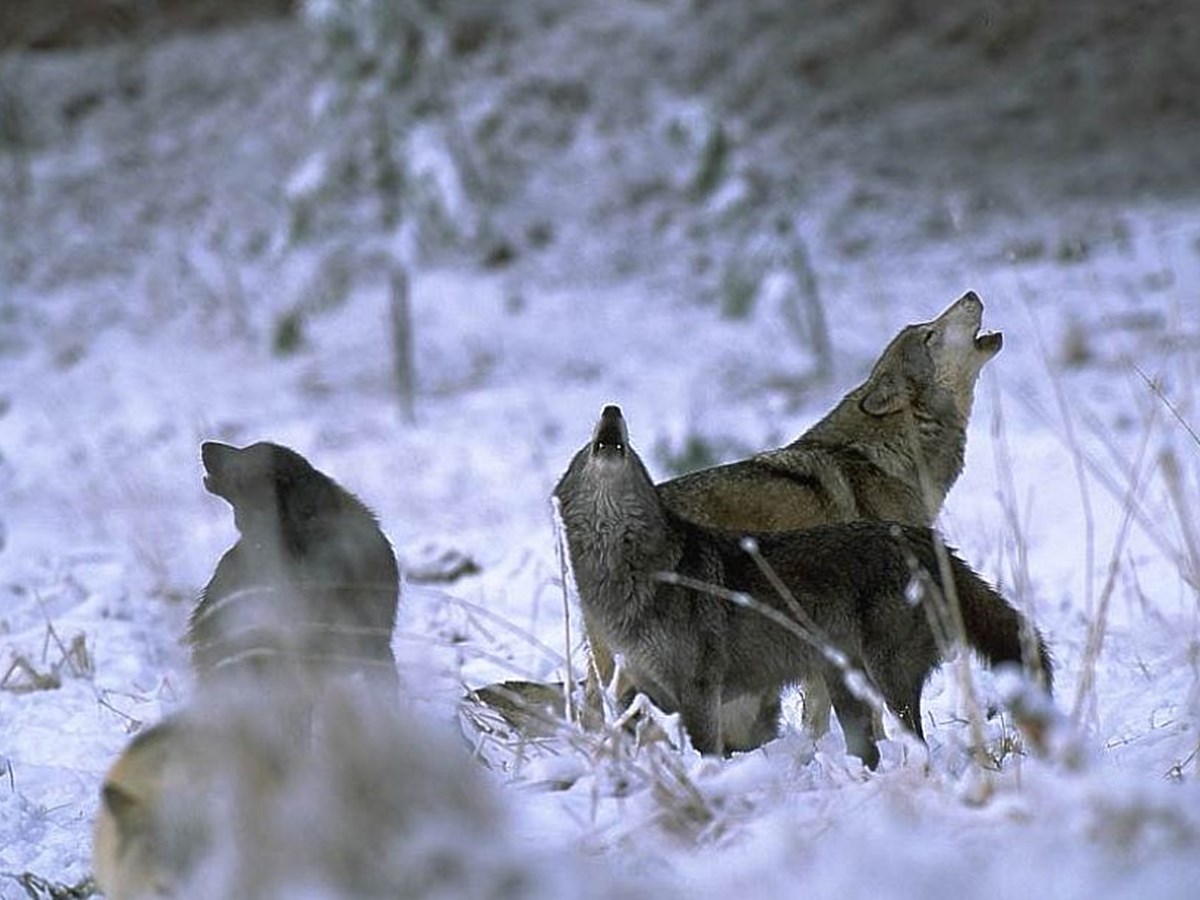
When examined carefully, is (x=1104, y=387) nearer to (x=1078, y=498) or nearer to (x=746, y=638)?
(x=1078, y=498)

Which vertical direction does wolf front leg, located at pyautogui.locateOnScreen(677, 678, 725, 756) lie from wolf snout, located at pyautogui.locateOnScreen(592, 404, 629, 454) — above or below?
below

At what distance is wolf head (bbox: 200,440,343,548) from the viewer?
5.13m

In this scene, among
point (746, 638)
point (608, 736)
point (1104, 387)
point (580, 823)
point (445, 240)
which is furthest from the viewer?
point (445, 240)

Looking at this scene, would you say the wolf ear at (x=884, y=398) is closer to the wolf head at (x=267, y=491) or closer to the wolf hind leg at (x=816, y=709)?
the wolf hind leg at (x=816, y=709)

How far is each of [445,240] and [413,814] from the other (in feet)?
50.6

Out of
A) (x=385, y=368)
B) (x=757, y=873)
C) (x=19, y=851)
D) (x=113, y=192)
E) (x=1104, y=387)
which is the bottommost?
(x=757, y=873)

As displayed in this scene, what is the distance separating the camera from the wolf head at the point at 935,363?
285 inches

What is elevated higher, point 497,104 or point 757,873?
point 497,104

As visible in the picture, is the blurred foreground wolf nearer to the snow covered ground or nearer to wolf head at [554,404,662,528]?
the snow covered ground

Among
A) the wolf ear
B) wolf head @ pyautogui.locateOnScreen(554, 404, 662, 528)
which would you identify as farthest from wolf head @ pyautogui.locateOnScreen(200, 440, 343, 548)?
the wolf ear

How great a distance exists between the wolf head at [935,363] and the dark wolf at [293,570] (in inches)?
104

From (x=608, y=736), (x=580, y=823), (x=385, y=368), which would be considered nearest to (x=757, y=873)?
(x=580, y=823)

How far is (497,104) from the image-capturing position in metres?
24.9

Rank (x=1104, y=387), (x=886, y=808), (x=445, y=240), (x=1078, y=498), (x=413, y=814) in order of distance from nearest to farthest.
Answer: (x=413, y=814) → (x=886, y=808) → (x=1078, y=498) → (x=1104, y=387) → (x=445, y=240)
